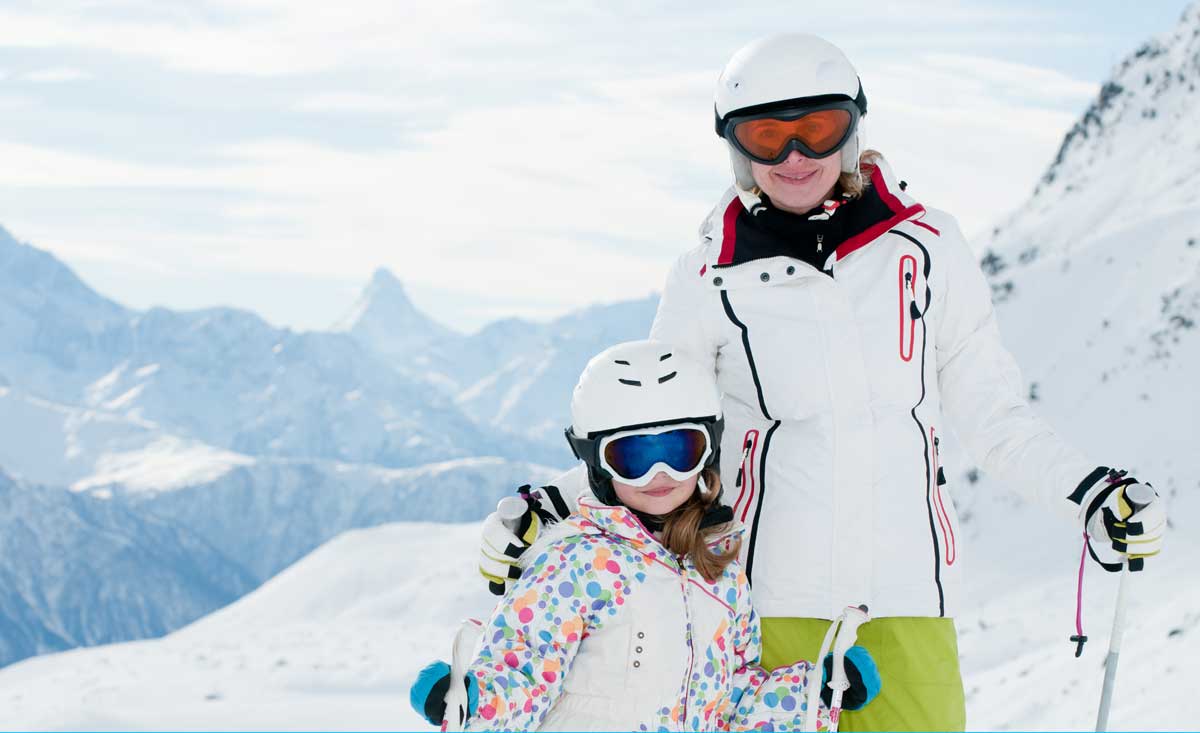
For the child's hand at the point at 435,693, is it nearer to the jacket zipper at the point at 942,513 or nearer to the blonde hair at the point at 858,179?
the jacket zipper at the point at 942,513

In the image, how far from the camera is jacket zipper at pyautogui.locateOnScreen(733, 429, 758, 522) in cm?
396

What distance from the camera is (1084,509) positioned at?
3.76 meters

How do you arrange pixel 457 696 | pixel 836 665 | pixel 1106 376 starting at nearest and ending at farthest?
pixel 457 696 → pixel 836 665 → pixel 1106 376

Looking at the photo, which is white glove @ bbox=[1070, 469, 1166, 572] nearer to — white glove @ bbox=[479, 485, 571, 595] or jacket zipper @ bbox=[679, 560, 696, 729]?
jacket zipper @ bbox=[679, 560, 696, 729]

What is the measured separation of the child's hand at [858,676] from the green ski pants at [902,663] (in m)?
0.22

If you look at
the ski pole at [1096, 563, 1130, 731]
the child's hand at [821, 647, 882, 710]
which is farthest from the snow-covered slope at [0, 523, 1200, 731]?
the child's hand at [821, 647, 882, 710]

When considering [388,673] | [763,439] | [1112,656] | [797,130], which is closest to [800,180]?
[797,130]

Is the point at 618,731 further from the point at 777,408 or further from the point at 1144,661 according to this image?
the point at 1144,661

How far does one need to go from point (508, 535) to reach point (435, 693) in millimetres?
606

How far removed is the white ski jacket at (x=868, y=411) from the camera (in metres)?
3.82

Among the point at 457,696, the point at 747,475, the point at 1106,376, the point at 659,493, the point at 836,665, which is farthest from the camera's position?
the point at 1106,376

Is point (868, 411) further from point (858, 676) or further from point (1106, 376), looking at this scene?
point (1106, 376)

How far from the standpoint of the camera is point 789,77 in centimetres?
394

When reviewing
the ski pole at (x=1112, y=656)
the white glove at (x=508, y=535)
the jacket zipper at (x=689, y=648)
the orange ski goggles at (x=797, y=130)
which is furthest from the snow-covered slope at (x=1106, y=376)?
the white glove at (x=508, y=535)
